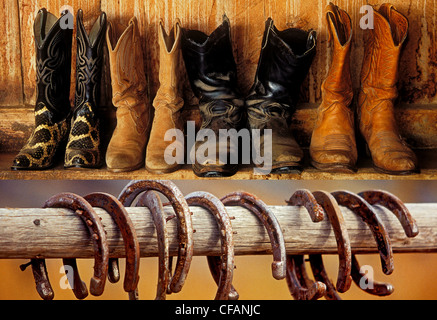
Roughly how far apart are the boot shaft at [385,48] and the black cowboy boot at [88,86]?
1208 millimetres

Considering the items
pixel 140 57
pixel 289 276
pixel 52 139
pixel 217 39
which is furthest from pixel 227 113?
pixel 289 276

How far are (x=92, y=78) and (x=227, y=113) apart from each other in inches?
25.2

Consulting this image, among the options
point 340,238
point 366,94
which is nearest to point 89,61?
point 366,94

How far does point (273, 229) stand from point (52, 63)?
1.72 metres

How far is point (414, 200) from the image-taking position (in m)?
2.05

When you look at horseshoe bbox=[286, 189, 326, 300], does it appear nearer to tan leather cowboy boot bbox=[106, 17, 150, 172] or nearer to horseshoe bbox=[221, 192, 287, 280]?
horseshoe bbox=[221, 192, 287, 280]

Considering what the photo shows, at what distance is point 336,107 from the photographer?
209 cm

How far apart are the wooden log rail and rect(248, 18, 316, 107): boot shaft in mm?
1326

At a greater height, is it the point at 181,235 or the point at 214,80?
the point at 214,80

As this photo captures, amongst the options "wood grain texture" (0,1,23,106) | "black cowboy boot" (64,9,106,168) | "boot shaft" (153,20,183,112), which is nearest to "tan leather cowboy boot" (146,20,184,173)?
"boot shaft" (153,20,183,112)

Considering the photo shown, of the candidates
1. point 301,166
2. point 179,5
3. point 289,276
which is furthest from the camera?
point 179,5

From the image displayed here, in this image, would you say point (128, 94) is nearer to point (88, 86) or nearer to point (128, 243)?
point (88, 86)
